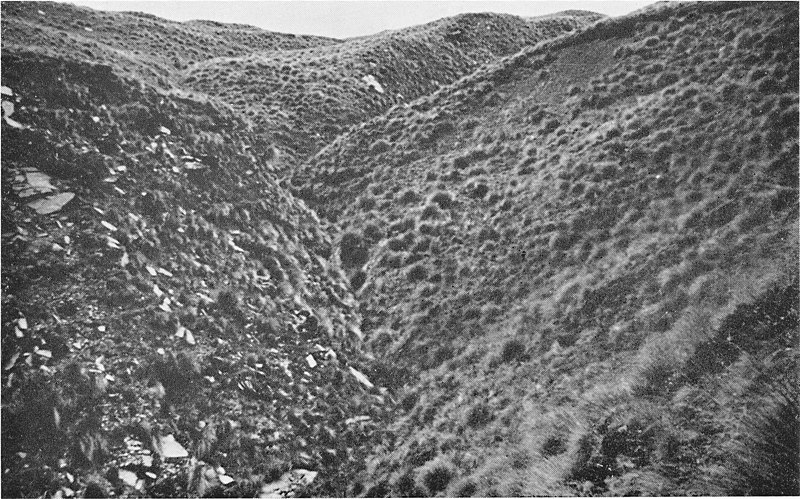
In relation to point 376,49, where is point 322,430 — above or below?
below

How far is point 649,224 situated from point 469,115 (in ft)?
24.0

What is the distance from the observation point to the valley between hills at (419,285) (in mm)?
7184

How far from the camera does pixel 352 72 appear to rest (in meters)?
19.3

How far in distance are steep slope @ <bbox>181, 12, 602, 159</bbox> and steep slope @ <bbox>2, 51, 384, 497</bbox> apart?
15.9 ft

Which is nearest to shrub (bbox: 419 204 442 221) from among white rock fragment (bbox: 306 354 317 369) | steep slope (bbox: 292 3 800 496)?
steep slope (bbox: 292 3 800 496)

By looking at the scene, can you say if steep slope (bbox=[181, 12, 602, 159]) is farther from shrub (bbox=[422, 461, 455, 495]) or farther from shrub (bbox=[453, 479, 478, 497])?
shrub (bbox=[453, 479, 478, 497])

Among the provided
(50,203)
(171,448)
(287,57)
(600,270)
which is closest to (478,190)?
(600,270)

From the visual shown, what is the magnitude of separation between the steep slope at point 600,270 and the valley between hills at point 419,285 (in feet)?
0.15

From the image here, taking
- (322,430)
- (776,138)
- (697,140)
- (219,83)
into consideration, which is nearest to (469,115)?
(697,140)

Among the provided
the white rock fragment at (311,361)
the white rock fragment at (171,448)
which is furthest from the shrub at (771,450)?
the white rock fragment at (171,448)

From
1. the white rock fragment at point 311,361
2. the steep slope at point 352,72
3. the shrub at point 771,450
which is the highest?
the steep slope at point 352,72

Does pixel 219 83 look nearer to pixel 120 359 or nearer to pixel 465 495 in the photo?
pixel 120 359

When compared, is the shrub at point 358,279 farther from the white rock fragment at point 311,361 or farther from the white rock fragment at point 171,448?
the white rock fragment at point 171,448

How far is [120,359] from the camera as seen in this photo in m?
7.99
